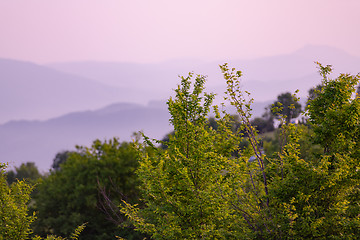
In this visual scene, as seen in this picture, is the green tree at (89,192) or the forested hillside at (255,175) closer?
the forested hillside at (255,175)

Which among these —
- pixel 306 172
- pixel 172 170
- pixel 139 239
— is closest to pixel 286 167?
pixel 306 172

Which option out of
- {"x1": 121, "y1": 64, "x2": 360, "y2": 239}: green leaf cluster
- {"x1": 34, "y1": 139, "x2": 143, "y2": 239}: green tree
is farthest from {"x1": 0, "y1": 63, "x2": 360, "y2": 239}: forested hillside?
{"x1": 34, "y1": 139, "x2": 143, "y2": 239}: green tree

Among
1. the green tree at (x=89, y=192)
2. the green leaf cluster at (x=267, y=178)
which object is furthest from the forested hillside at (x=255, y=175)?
the green tree at (x=89, y=192)

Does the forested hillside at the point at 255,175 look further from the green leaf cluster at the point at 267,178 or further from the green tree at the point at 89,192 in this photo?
the green tree at the point at 89,192

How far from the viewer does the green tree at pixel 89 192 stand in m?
30.3

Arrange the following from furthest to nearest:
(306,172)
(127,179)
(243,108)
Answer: (127,179)
(243,108)
(306,172)

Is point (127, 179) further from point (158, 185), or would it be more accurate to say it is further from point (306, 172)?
point (306, 172)

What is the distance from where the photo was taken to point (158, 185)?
13.6 metres

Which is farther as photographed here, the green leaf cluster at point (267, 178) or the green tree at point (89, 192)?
the green tree at point (89, 192)

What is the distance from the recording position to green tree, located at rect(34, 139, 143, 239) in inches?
1193

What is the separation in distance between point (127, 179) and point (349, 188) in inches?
871

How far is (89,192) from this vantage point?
31703 mm

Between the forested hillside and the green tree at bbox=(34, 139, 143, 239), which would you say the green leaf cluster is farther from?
the green tree at bbox=(34, 139, 143, 239)

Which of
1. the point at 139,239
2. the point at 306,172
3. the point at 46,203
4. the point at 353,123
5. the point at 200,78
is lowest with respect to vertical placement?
the point at 139,239
